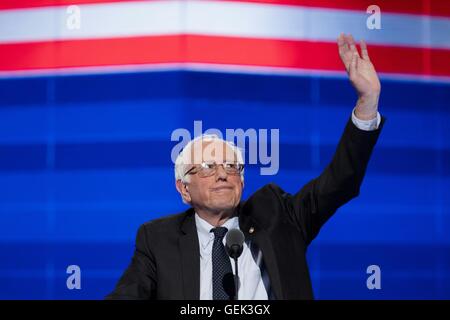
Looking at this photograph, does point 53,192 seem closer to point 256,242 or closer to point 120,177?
point 120,177

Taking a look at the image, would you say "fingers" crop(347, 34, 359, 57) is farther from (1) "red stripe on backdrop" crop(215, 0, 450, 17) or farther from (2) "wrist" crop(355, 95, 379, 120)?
(1) "red stripe on backdrop" crop(215, 0, 450, 17)

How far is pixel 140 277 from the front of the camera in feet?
7.50

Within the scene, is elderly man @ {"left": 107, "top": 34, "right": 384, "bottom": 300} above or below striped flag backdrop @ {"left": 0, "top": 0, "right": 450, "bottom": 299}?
below

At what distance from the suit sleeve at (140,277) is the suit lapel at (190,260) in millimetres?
115

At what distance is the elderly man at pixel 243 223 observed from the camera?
2209 millimetres

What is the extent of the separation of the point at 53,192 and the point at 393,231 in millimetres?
1630

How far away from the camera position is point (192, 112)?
3213 millimetres

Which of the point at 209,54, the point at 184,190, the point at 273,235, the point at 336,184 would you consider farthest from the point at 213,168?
the point at 209,54

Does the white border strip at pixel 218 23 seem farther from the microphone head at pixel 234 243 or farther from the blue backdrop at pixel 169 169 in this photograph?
the microphone head at pixel 234 243

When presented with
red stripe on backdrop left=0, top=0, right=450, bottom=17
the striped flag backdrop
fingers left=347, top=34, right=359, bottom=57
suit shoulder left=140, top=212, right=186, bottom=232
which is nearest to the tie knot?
suit shoulder left=140, top=212, right=186, bottom=232

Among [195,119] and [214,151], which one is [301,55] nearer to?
[195,119]

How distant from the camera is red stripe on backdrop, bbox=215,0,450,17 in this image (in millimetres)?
3391

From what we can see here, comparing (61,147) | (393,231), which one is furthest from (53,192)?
(393,231)
